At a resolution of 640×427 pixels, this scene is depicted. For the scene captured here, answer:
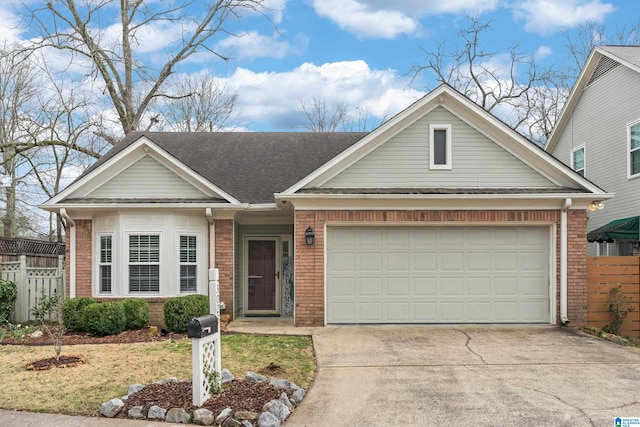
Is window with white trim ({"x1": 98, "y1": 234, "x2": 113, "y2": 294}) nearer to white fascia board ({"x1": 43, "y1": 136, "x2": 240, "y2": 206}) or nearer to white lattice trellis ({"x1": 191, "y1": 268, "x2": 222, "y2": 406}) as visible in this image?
white fascia board ({"x1": 43, "y1": 136, "x2": 240, "y2": 206})

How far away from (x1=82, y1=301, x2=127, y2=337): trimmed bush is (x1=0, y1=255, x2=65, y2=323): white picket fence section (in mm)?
2861

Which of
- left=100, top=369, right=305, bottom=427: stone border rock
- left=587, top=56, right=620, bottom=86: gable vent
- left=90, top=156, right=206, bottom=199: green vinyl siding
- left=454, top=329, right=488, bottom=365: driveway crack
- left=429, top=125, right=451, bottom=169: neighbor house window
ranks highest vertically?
left=587, top=56, right=620, bottom=86: gable vent

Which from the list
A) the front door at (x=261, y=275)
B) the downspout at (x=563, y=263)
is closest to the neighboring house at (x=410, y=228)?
the downspout at (x=563, y=263)

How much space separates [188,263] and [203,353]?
6.40m

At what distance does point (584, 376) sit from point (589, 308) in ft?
15.8

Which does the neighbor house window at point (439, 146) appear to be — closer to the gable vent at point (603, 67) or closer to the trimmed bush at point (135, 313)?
the gable vent at point (603, 67)

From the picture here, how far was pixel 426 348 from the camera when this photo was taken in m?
9.16

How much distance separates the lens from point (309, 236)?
11.3m

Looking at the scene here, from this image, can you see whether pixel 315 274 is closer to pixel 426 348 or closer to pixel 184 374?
pixel 426 348

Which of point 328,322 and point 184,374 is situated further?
point 328,322

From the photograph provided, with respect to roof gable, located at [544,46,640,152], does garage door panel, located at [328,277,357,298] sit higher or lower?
lower

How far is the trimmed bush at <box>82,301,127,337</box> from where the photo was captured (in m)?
10.8

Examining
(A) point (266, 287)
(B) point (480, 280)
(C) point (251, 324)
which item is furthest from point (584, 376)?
(A) point (266, 287)

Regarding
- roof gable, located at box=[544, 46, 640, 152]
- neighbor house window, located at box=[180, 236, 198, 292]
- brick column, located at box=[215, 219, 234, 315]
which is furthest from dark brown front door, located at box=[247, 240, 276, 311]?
roof gable, located at box=[544, 46, 640, 152]
